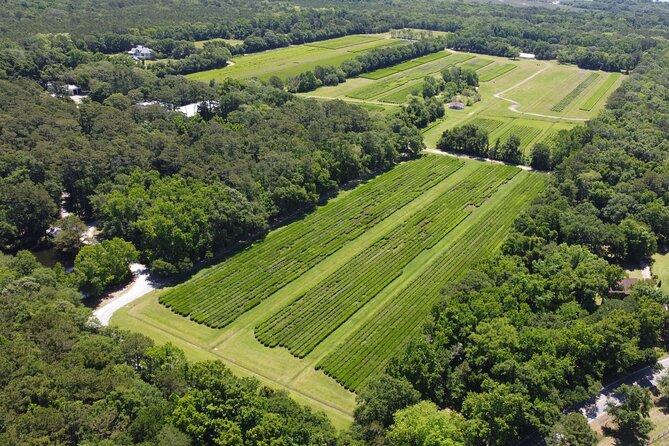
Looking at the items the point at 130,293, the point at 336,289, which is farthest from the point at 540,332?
the point at 130,293

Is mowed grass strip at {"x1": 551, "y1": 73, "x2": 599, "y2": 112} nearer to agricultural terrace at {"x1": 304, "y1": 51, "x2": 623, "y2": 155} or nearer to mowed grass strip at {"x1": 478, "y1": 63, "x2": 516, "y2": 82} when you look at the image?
agricultural terrace at {"x1": 304, "y1": 51, "x2": 623, "y2": 155}

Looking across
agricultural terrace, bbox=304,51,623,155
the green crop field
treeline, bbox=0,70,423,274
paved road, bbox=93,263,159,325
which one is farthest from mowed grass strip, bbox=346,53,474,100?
paved road, bbox=93,263,159,325

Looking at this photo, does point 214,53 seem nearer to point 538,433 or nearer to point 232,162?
point 232,162

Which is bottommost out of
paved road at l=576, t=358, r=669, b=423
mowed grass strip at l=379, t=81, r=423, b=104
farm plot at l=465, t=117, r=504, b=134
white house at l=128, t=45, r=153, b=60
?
farm plot at l=465, t=117, r=504, b=134

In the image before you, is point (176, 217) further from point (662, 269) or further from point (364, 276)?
point (662, 269)

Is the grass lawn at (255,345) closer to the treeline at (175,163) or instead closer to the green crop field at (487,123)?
the treeline at (175,163)

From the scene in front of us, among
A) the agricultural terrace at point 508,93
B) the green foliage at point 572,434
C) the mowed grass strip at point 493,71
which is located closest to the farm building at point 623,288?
the green foliage at point 572,434

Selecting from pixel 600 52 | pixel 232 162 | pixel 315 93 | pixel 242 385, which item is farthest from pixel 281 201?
pixel 600 52
